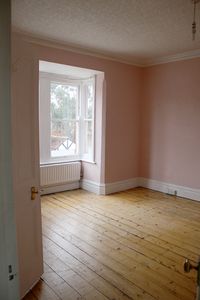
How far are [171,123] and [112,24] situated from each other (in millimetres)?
2453

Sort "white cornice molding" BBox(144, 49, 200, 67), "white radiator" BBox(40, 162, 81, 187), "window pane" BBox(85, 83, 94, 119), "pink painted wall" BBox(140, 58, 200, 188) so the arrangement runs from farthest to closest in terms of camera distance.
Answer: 1. "window pane" BBox(85, 83, 94, 119)
2. "white radiator" BBox(40, 162, 81, 187)
3. "pink painted wall" BBox(140, 58, 200, 188)
4. "white cornice molding" BBox(144, 49, 200, 67)

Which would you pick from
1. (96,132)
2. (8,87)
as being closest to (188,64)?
(96,132)

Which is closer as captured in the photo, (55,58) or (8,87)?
(8,87)

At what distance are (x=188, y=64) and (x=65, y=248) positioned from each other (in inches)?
150

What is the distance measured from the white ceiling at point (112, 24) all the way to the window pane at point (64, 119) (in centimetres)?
110

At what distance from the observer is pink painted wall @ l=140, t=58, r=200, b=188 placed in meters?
4.71

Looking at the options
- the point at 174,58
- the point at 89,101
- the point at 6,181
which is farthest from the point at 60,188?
the point at 6,181

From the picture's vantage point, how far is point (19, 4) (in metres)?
2.79

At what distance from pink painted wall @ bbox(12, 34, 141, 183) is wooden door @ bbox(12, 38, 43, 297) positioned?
2527 millimetres

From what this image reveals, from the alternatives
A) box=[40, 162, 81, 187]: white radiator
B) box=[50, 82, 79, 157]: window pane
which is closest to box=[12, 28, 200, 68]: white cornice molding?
box=[50, 82, 79, 157]: window pane

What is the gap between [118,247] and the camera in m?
3.02

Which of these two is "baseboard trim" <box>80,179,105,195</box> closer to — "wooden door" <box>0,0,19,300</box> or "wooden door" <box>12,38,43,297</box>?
"wooden door" <box>12,38,43,297</box>

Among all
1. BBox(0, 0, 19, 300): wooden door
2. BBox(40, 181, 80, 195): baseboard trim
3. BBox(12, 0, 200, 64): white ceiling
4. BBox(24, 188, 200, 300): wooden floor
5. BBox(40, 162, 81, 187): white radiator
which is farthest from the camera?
BBox(40, 181, 80, 195): baseboard trim

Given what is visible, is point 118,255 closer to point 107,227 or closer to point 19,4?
point 107,227
